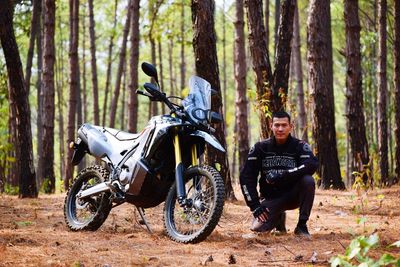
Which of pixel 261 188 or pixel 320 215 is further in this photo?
pixel 320 215

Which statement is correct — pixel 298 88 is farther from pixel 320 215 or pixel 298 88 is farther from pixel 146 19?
pixel 320 215

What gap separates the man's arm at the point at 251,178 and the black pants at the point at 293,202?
0.26 m

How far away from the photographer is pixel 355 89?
12273 millimetres

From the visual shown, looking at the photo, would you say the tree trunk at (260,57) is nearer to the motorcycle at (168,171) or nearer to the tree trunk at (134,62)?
the motorcycle at (168,171)

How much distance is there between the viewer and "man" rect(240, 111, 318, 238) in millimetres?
5871

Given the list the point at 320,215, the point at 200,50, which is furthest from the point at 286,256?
the point at 200,50

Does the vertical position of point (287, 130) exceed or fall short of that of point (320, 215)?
it exceeds it

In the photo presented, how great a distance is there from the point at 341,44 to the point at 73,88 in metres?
13.9

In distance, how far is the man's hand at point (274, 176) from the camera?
5.89m

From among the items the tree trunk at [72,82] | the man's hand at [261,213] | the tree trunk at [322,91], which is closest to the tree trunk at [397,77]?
the tree trunk at [322,91]

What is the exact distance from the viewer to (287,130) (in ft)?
19.4

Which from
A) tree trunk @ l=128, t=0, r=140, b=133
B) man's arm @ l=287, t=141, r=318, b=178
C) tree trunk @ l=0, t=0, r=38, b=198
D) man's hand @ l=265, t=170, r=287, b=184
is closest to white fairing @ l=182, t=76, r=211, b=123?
man's hand @ l=265, t=170, r=287, b=184

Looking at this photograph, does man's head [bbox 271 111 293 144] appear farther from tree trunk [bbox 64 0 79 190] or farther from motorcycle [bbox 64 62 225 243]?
tree trunk [bbox 64 0 79 190]

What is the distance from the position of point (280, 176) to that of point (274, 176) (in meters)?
0.06
